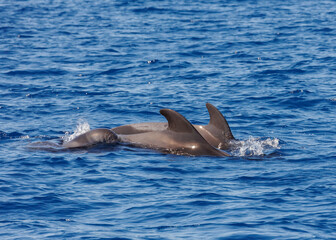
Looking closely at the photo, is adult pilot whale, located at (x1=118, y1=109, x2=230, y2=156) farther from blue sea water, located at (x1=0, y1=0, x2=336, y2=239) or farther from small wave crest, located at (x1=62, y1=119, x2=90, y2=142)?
small wave crest, located at (x1=62, y1=119, x2=90, y2=142)

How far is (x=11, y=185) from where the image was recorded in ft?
48.5

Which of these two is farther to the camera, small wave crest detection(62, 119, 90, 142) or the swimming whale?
small wave crest detection(62, 119, 90, 142)

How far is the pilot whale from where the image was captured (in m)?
17.6

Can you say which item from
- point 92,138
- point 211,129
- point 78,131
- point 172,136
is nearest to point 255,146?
point 211,129

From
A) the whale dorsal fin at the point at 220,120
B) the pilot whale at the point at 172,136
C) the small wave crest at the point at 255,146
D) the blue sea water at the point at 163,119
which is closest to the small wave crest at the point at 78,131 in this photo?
the blue sea water at the point at 163,119

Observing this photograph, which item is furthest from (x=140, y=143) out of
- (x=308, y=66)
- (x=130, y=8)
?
(x=130, y=8)

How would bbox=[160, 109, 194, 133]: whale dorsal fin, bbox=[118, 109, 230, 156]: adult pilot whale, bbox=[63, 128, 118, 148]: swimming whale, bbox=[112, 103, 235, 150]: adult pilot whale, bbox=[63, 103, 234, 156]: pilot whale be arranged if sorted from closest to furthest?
bbox=[160, 109, 194, 133]: whale dorsal fin
bbox=[118, 109, 230, 156]: adult pilot whale
bbox=[63, 103, 234, 156]: pilot whale
bbox=[63, 128, 118, 148]: swimming whale
bbox=[112, 103, 235, 150]: adult pilot whale

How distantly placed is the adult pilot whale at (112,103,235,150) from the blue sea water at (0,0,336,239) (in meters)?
0.63

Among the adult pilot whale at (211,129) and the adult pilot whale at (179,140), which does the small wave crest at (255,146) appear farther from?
the adult pilot whale at (179,140)

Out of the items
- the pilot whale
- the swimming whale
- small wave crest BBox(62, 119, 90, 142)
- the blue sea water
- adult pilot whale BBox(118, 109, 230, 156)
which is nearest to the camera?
the blue sea water

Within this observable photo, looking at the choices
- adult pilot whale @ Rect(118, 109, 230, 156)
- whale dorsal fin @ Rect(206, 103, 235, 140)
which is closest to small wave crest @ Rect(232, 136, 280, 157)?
whale dorsal fin @ Rect(206, 103, 235, 140)

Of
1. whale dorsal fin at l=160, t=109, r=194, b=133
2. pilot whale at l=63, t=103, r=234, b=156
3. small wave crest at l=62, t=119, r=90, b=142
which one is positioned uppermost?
whale dorsal fin at l=160, t=109, r=194, b=133

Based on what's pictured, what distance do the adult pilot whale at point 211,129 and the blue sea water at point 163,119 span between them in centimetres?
63

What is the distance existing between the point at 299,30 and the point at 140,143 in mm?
23781
